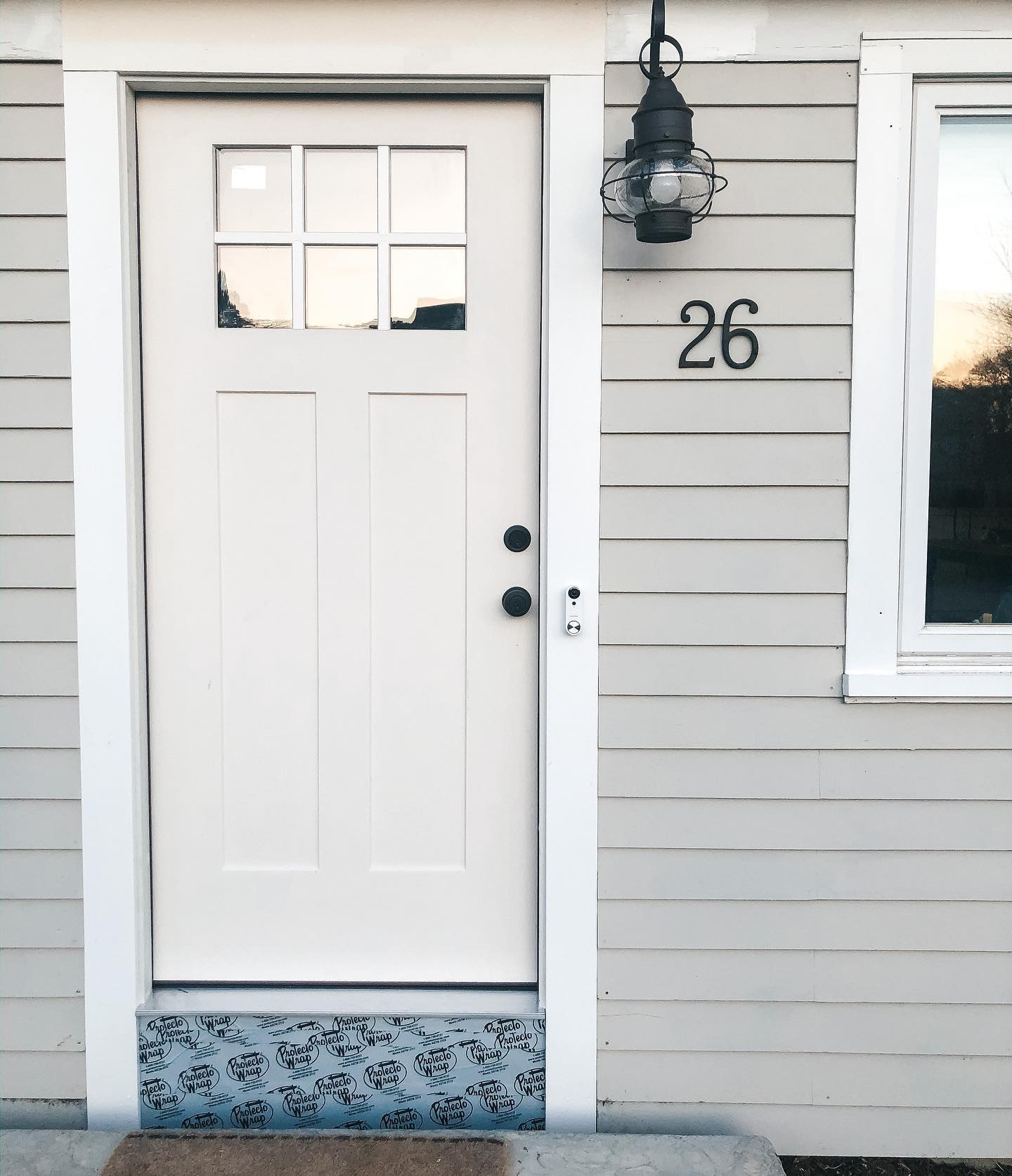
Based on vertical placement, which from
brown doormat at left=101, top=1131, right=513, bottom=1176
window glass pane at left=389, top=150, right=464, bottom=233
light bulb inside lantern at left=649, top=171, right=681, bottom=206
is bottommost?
brown doormat at left=101, top=1131, right=513, bottom=1176

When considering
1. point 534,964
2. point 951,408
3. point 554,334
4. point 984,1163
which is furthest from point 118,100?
point 984,1163

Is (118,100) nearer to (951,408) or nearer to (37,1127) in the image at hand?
(951,408)

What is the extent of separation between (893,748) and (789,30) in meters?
1.60

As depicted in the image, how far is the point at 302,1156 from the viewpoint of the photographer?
1916 mm

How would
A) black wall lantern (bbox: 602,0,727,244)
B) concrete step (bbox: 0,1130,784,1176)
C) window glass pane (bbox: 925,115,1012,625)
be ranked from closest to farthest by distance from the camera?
black wall lantern (bbox: 602,0,727,244), concrete step (bbox: 0,1130,784,1176), window glass pane (bbox: 925,115,1012,625)

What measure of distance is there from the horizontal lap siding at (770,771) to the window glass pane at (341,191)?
560mm

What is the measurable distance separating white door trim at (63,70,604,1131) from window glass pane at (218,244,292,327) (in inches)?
7.8

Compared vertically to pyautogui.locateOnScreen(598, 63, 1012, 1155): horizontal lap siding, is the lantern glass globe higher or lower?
higher

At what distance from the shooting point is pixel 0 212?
1.98m

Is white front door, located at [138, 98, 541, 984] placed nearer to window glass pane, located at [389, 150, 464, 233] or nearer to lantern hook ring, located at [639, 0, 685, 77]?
window glass pane, located at [389, 150, 464, 233]

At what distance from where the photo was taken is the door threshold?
2.08 metres

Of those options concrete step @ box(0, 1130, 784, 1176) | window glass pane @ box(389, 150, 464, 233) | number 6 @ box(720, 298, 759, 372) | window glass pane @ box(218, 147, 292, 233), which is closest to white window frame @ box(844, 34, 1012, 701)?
number 6 @ box(720, 298, 759, 372)

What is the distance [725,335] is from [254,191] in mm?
1120

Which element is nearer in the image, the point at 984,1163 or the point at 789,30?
the point at 789,30
